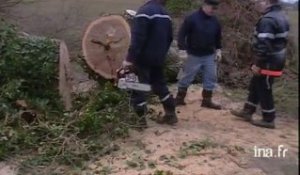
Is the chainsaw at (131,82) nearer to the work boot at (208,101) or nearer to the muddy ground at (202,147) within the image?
the muddy ground at (202,147)

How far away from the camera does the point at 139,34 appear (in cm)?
591

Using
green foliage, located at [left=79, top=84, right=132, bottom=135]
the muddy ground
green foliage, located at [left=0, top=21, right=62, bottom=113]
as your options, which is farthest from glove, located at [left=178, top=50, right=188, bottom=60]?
green foliage, located at [left=0, top=21, right=62, bottom=113]

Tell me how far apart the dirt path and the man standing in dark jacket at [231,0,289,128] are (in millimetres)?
292

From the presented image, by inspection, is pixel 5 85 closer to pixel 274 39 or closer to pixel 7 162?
pixel 7 162

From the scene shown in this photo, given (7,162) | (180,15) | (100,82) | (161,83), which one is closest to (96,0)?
(180,15)

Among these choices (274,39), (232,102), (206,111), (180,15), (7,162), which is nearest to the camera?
(7,162)

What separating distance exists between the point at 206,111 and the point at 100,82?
1.47 metres

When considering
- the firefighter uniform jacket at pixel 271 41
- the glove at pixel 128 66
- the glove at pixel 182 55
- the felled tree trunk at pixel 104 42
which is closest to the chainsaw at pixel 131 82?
the glove at pixel 128 66

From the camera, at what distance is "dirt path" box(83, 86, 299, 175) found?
16.8 feet

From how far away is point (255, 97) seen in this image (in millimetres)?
6656

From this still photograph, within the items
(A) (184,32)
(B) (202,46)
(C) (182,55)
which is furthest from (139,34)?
(C) (182,55)

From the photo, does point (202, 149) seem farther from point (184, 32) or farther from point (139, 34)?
point (184, 32)

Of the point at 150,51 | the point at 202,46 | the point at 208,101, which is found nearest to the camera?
the point at 150,51

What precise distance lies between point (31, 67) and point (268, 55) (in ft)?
9.49
